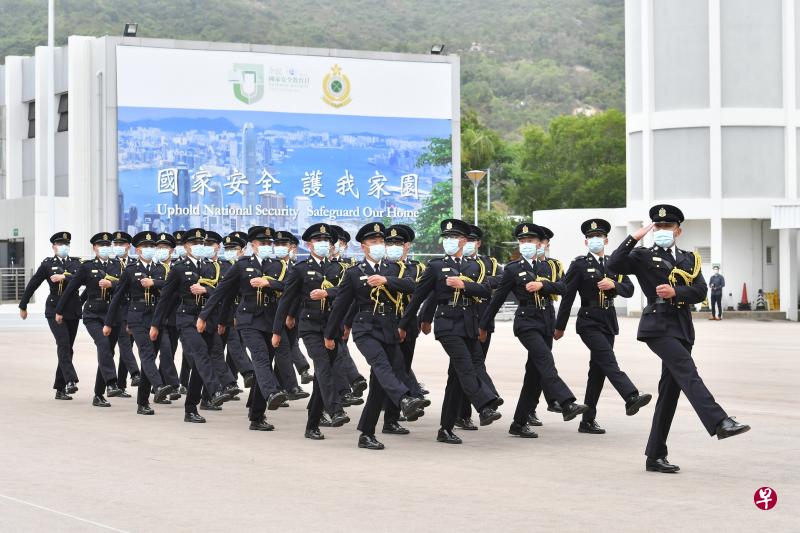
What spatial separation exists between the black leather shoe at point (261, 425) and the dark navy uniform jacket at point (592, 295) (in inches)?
122

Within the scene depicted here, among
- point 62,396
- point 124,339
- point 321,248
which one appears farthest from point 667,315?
point 62,396

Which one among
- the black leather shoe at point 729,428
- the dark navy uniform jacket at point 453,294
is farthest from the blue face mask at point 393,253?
the black leather shoe at point 729,428

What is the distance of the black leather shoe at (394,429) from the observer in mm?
12924

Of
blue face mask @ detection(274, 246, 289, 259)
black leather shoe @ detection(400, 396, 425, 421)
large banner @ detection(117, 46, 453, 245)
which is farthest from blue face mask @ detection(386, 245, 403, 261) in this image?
large banner @ detection(117, 46, 453, 245)

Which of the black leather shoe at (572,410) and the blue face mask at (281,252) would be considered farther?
the blue face mask at (281,252)

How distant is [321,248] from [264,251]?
1.27 m

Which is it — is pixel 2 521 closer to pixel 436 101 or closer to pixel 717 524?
pixel 717 524

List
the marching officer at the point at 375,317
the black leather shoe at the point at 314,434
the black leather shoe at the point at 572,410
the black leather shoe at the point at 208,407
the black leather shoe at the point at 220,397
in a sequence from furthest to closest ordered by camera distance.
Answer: the black leather shoe at the point at 208,407 → the black leather shoe at the point at 220,397 → the black leather shoe at the point at 314,434 → the black leather shoe at the point at 572,410 → the marching officer at the point at 375,317

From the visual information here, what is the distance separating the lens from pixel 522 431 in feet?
41.2

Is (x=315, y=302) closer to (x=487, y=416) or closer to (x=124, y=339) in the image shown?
(x=487, y=416)

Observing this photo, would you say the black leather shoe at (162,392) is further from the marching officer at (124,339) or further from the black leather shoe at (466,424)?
the black leather shoe at (466,424)

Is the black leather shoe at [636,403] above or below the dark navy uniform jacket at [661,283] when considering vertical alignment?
below

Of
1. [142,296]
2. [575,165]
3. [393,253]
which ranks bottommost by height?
[142,296]

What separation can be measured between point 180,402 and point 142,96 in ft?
107
